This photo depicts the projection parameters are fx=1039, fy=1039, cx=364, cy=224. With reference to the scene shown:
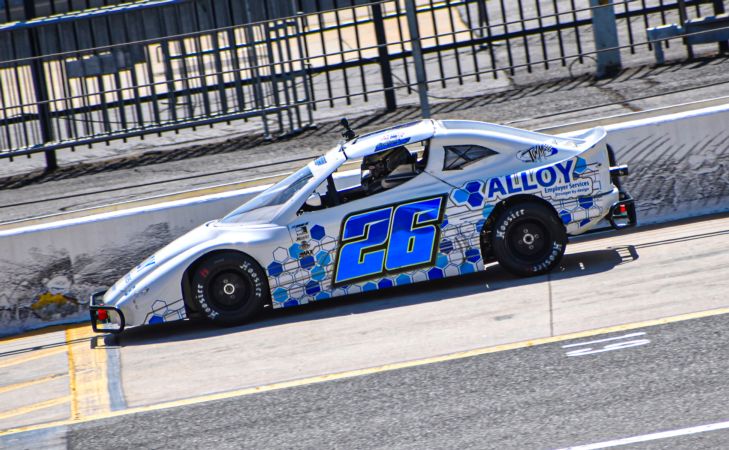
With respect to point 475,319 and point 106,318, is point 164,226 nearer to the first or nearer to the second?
point 106,318

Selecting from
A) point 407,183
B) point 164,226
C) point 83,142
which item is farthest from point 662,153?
point 83,142

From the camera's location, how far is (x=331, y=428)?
675cm

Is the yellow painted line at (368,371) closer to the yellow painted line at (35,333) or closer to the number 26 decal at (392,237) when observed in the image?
the number 26 decal at (392,237)

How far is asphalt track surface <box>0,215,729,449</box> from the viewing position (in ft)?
21.4

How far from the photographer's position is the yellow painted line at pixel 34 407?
812cm

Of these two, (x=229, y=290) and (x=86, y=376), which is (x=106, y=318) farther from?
(x=229, y=290)

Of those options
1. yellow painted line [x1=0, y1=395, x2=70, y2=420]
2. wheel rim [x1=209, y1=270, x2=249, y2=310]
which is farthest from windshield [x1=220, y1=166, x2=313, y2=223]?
yellow painted line [x1=0, y1=395, x2=70, y2=420]

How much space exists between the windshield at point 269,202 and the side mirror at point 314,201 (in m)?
0.16

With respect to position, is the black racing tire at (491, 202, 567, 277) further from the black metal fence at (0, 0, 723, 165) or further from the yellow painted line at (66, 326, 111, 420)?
the black metal fence at (0, 0, 723, 165)

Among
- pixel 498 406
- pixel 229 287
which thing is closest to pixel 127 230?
pixel 229 287

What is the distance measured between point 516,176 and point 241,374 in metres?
3.21

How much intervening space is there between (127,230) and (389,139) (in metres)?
3.10

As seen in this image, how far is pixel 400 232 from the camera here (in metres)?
9.55

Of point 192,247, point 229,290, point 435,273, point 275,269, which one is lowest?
point 435,273
